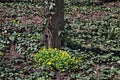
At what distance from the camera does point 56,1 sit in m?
7.66

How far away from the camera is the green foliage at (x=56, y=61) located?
672 centimetres

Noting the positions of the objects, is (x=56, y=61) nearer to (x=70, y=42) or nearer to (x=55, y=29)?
(x=55, y=29)

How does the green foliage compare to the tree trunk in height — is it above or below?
below

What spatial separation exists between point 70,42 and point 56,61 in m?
2.01

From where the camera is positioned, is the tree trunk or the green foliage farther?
the tree trunk

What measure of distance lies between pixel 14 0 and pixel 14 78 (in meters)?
8.73

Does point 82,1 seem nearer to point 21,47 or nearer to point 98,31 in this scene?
point 98,31

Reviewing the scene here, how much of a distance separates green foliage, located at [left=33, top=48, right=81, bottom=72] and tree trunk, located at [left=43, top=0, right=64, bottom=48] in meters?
0.81

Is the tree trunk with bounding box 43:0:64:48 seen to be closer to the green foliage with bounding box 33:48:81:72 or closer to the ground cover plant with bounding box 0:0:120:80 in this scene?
Result: the ground cover plant with bounding box 0:0:120:80

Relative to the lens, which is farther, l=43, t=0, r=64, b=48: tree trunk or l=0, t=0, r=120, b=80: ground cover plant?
l=43, t=0, r=64, b=48: tree trunk

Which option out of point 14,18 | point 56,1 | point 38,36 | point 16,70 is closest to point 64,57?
point 16,70

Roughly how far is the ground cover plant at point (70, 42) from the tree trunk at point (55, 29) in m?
0.27

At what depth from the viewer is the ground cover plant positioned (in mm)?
6723

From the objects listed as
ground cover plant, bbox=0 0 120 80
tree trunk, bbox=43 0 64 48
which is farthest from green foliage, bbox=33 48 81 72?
tree trunk, bbox=43 0 64 48
